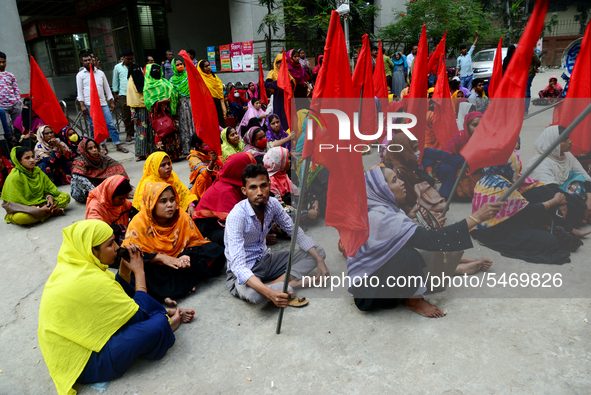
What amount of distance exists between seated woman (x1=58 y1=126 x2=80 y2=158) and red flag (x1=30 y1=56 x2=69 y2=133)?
336 millimetres

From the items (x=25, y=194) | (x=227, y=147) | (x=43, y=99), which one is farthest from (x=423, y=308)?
(x=43, y=99)

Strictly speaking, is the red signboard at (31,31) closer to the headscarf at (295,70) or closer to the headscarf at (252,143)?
the headscarf at (295,70)

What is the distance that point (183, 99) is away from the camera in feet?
22.1

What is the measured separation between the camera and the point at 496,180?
9.68 ft

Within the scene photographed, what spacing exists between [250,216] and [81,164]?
3238 mm

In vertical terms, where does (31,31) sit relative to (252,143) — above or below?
above

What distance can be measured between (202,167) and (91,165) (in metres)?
1.60

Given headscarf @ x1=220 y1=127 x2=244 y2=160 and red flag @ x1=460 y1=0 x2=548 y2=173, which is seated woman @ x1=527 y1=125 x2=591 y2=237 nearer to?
red flag @ x1=460 y1=0 x2=548 y2=173

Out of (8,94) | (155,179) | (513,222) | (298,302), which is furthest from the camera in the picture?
(8,94)

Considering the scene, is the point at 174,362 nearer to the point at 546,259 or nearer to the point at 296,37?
the point at 546,259

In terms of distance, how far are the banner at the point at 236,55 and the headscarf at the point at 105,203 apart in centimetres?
867

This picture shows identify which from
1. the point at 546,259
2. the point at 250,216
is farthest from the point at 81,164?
the point at 546,259

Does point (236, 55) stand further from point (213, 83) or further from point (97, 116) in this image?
point (97, 116)

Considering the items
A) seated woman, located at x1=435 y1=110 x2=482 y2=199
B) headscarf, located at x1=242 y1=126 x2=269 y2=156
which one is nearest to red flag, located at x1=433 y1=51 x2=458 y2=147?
seated woman, located at x1=435 y1=110 x2=482 y2=199
